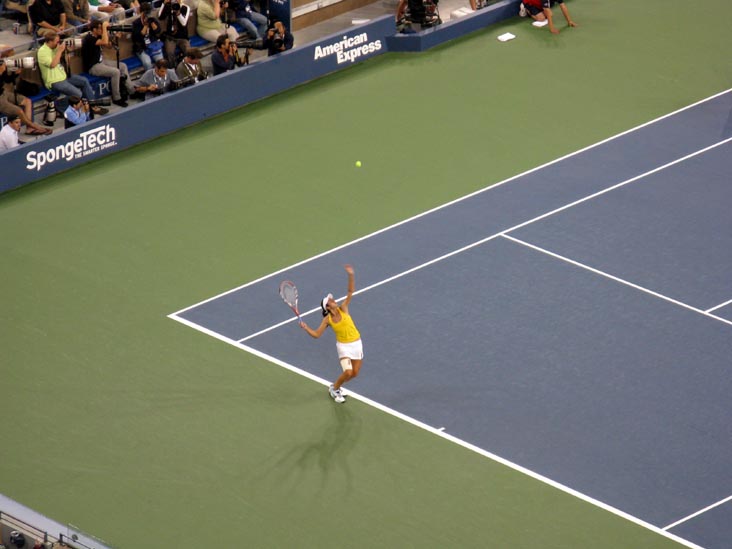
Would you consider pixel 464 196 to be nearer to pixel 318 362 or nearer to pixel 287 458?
pixel 318 362

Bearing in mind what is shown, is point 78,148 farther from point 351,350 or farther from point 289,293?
point 351,350

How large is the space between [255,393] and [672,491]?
242 inches

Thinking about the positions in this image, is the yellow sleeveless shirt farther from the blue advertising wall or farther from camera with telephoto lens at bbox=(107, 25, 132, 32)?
camera with telephoto lens at bbox=(107, 25, 132, 32)

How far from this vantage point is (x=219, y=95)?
3241 cm

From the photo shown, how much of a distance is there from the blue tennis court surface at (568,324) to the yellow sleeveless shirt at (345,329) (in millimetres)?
1120

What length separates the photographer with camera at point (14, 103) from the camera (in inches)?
1193

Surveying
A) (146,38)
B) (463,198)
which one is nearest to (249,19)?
Result: (146,38)

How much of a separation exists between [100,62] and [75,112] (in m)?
1.83

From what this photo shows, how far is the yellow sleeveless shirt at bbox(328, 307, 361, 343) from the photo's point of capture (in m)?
23.8

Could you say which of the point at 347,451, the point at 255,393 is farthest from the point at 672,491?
the point at 255,393

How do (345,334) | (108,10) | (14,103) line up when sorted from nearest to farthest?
(345,334)
(14,103)
(108,10)

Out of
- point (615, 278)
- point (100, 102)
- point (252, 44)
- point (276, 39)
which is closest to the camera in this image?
point (615, 278)

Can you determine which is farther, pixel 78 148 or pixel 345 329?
pixel 78 148

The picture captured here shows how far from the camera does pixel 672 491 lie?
22.6 metres
